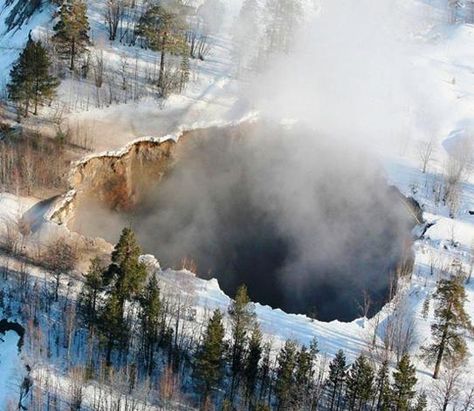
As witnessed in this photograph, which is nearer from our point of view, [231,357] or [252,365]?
[252,365]

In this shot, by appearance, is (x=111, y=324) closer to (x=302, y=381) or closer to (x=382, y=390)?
(x=302, y=381)

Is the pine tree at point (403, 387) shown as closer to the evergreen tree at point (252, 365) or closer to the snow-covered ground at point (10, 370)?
the evergreen tree at point (252, 365)

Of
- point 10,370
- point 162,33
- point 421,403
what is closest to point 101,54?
point 162,33

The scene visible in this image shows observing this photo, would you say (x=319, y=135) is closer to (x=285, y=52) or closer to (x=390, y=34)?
(x=285, y=52)

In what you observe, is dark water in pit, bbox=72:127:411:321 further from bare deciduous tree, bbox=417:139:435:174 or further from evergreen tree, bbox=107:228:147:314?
evergreen tree, bbox=107:228:147:314

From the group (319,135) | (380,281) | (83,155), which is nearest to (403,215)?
(380,281)
